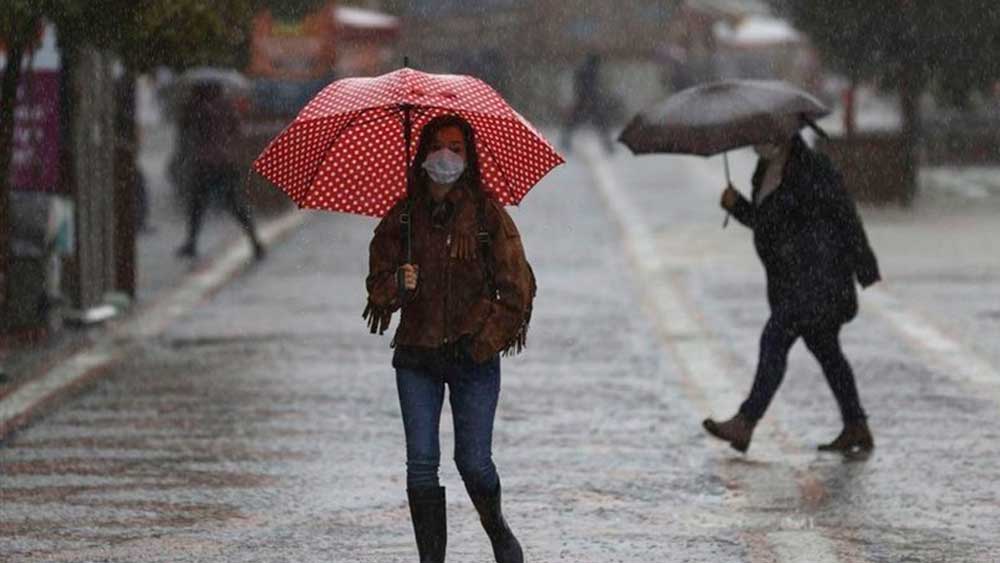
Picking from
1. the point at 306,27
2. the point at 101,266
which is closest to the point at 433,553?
the point at 101,266

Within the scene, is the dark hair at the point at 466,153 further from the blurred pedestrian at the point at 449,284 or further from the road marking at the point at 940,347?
the road marking at the point at 940,347

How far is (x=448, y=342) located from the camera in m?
6.95

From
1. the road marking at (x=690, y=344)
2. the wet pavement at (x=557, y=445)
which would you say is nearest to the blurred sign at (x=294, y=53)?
the road marking at (x=690, y=344)

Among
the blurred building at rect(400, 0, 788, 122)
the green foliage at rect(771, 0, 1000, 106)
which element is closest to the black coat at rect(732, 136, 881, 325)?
the green foliage at rect(771, 0, 1000, 106)

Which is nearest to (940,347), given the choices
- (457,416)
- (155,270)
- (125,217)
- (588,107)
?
(125,217)

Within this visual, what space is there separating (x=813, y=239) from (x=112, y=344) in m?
6.03

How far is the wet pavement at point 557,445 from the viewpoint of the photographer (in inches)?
332

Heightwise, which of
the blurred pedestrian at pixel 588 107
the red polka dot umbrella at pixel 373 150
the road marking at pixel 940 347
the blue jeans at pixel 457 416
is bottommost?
the blurred pedestrian at pixel 588 107

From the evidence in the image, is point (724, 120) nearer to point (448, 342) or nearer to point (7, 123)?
point (448, 342)

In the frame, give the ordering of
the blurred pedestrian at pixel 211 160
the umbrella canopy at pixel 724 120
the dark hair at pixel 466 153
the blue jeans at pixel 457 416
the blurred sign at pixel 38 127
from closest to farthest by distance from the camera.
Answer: the dark hair at pixel 466 153, the blue jeans at pixel 457 416, the umbrella canopy at pixel 724 120, the blurred sign at pixel 38 127, the blurred pedestrian at pixel 211 160

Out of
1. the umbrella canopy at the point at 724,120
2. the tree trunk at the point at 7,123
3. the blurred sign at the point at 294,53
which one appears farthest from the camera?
Result: the blurred sign at the point at 294,53

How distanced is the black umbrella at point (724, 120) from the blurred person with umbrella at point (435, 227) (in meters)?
2.90

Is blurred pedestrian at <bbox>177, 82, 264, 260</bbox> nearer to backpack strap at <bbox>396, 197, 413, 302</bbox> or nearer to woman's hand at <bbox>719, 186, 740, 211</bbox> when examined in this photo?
woman's hand at <bbox>719, 186, 740, 211</bbox>

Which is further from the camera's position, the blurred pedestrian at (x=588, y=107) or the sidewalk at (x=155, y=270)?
the blurred pedestrian at (x=588, y=107)
